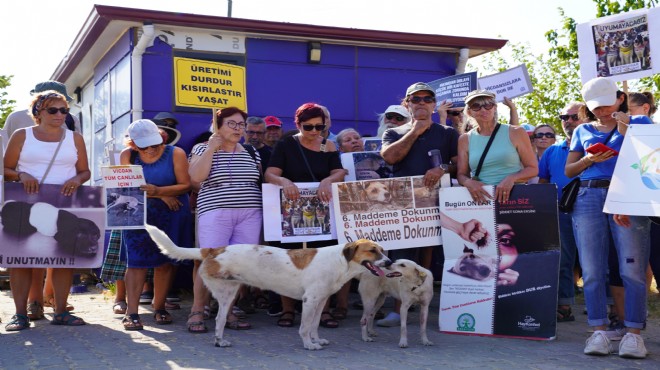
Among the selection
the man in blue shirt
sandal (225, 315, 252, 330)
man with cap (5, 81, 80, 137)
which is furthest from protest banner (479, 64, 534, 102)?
man with cap (5, 81, 80, 137)

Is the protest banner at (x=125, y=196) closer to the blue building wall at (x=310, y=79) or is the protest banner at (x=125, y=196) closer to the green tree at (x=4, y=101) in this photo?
the blue building wall at (x=310, y=79)

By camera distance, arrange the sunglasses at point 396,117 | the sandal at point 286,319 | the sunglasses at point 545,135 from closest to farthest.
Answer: the sandal at point 286,319 → the sunglasses at point 396,117 → the sunglasses at point 545,135

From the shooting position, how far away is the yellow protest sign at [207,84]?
34.9 feet

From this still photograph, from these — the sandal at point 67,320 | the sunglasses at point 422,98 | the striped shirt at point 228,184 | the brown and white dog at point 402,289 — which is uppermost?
the sunglasses at point 422,98

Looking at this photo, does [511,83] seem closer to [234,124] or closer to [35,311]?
[234,124]

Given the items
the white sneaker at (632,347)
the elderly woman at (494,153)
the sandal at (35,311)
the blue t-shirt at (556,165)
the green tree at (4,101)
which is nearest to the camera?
the white sneaker at (632,347)

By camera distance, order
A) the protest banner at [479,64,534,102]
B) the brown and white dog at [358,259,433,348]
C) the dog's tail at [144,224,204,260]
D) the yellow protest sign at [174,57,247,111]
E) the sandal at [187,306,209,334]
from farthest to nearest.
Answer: the yellow protest sign at [174,57,247,111], the protest banner at [479,64,534,102], the sandal at [187,306,209,334], the brown and white dog at [358,259,433,348], the dog's tail at [144,224,204,260]

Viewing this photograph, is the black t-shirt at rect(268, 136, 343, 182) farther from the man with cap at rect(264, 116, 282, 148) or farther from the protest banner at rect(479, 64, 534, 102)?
the protest banner at rect(479, 64, 534, 102)

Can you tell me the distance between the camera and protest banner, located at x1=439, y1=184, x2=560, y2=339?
6355mm

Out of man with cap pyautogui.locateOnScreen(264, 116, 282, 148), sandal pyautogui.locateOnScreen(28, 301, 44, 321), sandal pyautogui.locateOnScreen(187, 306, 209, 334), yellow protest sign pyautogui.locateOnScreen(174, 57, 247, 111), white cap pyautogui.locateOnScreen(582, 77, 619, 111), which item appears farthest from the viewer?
yellow protest sign pyautogui.locateOnScreen(174, 57, 247, 111)

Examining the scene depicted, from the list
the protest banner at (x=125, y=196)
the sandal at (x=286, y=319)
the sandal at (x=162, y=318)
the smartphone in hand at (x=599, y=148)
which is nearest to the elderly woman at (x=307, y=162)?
the sandal at (x=286, y=319)

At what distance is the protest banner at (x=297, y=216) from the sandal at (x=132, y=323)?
135cm

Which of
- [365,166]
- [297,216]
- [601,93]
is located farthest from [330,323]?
[601,93]

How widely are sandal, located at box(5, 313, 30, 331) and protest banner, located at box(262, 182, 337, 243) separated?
2.26 meters
